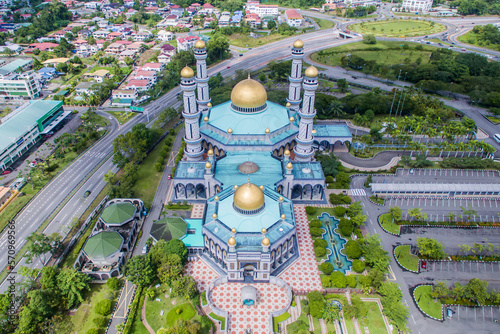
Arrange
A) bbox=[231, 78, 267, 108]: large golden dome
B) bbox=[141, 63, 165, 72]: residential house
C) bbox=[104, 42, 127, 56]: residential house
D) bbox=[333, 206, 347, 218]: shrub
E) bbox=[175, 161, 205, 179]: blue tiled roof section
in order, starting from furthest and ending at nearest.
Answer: bbox=[104, 42, 127, 56]: residential house
bbox=[141, 63, 165, 72]: residential house
bbox=[231, 78, 267, 108]: large golden dome
bbox=[175, 161, 205, 179]: blue tiled roof section
bbox=[333, 206, 347, 218]: shrub

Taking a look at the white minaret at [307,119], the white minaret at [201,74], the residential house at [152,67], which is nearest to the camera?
the white minaret at [307,119]

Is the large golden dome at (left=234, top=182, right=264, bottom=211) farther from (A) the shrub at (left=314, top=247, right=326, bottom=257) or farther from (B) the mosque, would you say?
(A) the shrub at (left=314, top=247, right=326, bottom=257)

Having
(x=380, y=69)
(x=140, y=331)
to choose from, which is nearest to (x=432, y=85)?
(x=380, y=69)

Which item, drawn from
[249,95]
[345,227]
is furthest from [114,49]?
[345,227]

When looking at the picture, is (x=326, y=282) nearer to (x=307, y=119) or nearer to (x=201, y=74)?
(x=307, y=119)

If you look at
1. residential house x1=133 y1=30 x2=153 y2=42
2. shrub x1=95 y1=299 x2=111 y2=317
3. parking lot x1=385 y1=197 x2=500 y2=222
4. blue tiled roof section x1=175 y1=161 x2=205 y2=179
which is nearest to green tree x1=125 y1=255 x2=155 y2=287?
shrub x1=95 y1=299 x2=111 y2=317

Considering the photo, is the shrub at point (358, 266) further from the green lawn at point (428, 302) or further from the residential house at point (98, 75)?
the residential house at point (98, 75)

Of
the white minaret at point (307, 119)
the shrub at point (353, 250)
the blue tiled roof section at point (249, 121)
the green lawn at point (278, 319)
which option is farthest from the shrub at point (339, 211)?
the green lawn at point (278, 319)

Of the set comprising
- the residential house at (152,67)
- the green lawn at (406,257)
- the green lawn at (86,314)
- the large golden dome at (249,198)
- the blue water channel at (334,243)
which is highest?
the large golden dome at (249,198)
